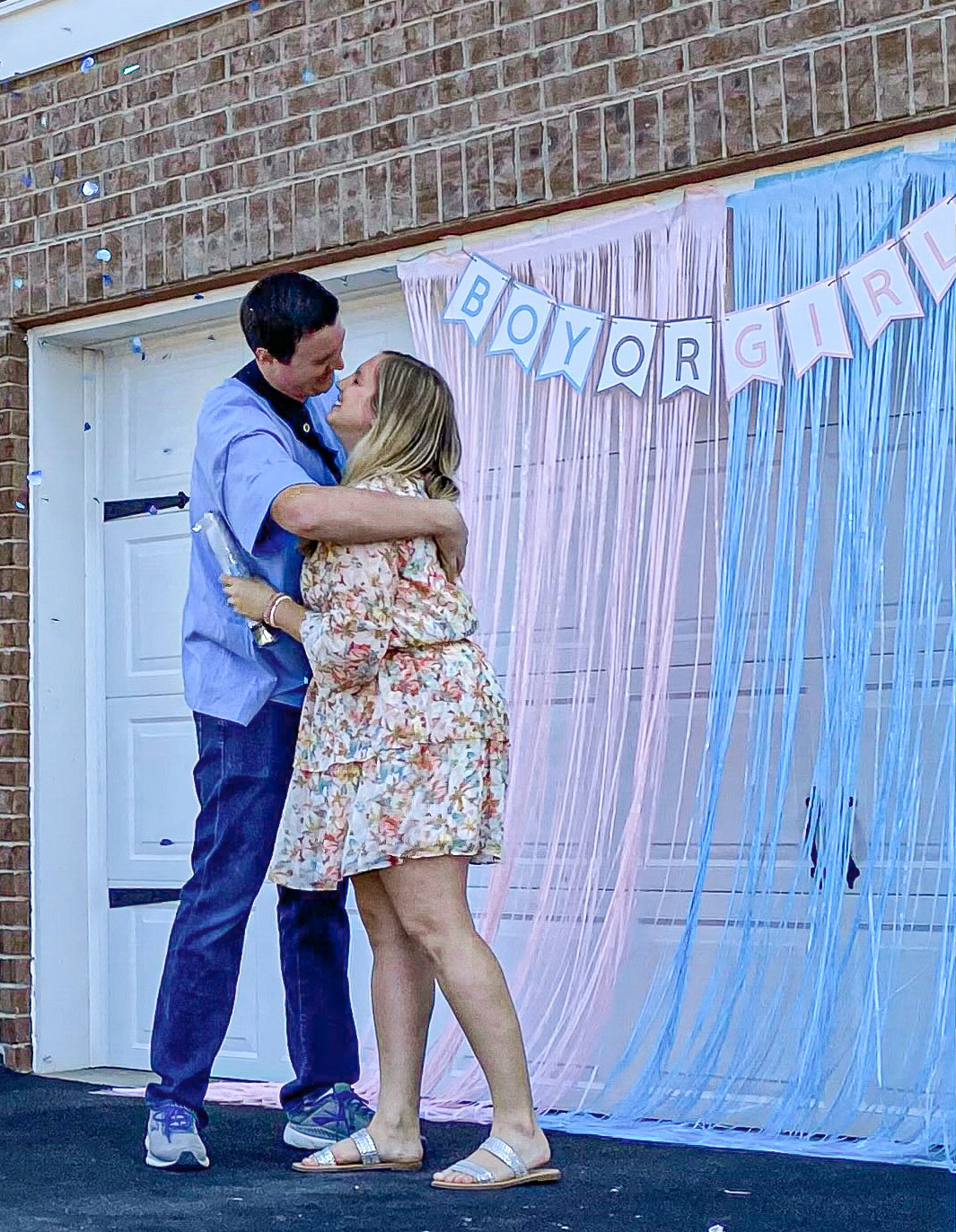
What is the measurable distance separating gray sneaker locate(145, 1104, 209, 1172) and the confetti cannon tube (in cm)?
91

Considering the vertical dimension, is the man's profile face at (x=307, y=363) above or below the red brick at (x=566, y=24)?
below

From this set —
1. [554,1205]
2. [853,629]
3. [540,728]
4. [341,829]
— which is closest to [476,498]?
[540,728]

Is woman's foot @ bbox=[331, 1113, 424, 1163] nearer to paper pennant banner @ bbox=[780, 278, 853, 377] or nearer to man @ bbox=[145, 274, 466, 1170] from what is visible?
man @ bbox=[145, 274, 466, 1170]

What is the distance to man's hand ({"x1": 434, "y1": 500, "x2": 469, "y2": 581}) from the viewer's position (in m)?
3.16

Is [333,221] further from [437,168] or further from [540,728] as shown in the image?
[540,728]

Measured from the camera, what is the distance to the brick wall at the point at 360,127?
377 centimetres

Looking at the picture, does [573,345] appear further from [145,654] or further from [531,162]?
[145,654]

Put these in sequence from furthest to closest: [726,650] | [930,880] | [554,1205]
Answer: [726,650] < [930,880] < [554,1205]

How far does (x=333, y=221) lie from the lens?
4438mm

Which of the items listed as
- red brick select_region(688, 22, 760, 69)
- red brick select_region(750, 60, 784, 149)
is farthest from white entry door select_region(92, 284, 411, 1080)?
red brick select_region(750, 60, 784, 149)

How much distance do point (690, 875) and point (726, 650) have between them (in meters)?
0.50

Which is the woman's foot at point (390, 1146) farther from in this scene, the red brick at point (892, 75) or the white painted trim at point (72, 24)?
the white painted trim at point (72, 24)

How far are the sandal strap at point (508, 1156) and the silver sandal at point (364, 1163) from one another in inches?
9.4

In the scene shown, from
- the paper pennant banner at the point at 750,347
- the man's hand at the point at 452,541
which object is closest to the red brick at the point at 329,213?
the paper pennant banner at the point at 750,347
